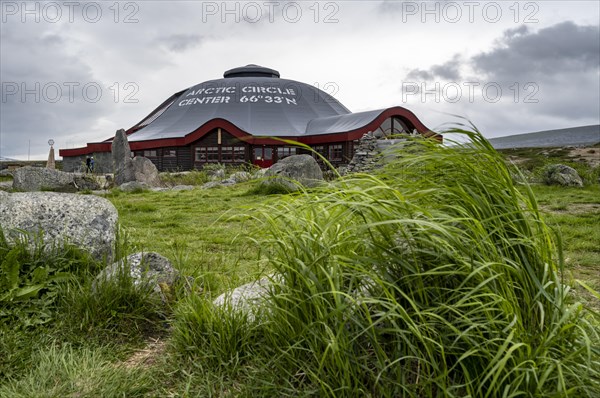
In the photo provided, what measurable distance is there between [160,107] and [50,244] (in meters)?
54.7

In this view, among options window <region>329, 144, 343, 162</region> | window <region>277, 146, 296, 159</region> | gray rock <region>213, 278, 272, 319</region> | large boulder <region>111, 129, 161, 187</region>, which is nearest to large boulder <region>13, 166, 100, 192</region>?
large boulder <region>111, 129, 161, 187</region>

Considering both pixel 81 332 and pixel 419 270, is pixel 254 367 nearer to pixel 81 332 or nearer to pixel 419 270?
pixel 419 270

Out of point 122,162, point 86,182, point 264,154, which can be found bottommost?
point 86,182

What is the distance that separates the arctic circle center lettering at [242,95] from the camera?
47219 mm

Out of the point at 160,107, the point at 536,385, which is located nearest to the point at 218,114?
the point at 160,107

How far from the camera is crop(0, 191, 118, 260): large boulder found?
428 centimetres

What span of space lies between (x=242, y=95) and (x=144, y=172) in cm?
2970

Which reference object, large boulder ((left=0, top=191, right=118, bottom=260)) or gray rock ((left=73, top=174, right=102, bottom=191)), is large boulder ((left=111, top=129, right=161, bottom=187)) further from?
large boulder ((left=0, top=191, right=118, bottom=260))

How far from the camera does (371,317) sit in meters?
2.39

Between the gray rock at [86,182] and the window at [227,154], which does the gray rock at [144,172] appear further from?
the window at [227,154]

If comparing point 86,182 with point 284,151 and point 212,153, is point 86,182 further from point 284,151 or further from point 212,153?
point 284,151

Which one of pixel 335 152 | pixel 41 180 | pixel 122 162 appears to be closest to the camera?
pixel 41 180

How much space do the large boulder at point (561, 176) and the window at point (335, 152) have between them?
2009 centimetres

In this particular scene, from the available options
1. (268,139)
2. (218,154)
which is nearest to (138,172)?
(268,139)
